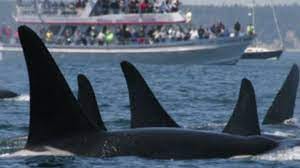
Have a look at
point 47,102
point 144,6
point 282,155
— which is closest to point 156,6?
point 144,6

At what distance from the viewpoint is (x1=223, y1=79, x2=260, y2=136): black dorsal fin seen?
742 inches

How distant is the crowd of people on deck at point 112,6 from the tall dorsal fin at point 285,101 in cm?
6971

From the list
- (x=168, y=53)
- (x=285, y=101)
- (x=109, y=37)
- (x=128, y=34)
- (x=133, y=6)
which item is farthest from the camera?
(x=133, y=6)

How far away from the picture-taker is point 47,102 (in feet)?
51.4

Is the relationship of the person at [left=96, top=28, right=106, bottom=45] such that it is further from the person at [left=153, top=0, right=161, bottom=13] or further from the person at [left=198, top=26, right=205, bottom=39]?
the person at [left=198, top=26, right=205, bottom=39]

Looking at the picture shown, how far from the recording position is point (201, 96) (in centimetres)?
4291

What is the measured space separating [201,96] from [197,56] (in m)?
52.5

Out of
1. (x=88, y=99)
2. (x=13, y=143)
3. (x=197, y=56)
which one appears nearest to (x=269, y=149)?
(x=88, y=99)

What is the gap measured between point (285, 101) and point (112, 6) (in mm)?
74886

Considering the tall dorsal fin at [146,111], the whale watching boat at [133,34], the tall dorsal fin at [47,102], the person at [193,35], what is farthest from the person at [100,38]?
the tall dorsal fin at [47,102]

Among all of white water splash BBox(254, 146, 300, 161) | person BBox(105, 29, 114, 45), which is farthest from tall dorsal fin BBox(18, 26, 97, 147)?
person BBox(105, 29, 114, 45)

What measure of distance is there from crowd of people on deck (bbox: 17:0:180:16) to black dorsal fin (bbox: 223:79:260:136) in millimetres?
75049

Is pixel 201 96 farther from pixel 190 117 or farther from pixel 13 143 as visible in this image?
pixel 13 143

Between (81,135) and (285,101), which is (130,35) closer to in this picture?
(285,101)
